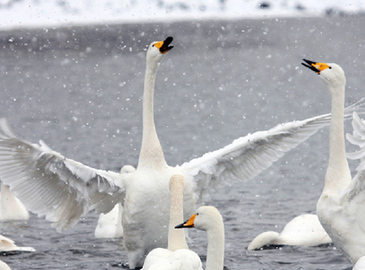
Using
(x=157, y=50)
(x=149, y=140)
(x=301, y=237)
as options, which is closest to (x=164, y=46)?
(x=157, y=50)

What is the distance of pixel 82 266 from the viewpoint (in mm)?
8438

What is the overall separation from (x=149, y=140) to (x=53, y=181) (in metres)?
1.11

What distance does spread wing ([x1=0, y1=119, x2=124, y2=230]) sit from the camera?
7453mm

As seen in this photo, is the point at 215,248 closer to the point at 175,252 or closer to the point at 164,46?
the point at 175,252

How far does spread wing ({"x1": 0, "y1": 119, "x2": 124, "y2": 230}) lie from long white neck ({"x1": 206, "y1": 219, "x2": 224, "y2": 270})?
1.63 metres

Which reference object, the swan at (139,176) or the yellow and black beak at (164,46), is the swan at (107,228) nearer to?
the swan at (139,176)

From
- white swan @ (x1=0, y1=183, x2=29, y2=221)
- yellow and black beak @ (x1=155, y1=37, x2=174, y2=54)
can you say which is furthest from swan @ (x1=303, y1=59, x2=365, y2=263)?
white swan @ (x1=0, y1=183, x2=29, y2=221)

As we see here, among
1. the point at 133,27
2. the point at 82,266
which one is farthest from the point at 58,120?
the point at 133,27

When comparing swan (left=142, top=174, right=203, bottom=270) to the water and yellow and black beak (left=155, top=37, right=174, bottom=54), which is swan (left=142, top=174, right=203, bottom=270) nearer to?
yellow and black beak (left=155, top=37, right=174, bottom=54)

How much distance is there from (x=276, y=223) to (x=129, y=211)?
11.3ft

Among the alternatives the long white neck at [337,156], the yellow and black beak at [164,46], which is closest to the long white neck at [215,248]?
the long white neck at [337,156]

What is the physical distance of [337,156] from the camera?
286 inches

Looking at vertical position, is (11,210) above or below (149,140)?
below

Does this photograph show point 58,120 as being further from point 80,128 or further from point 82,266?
point 82,266
